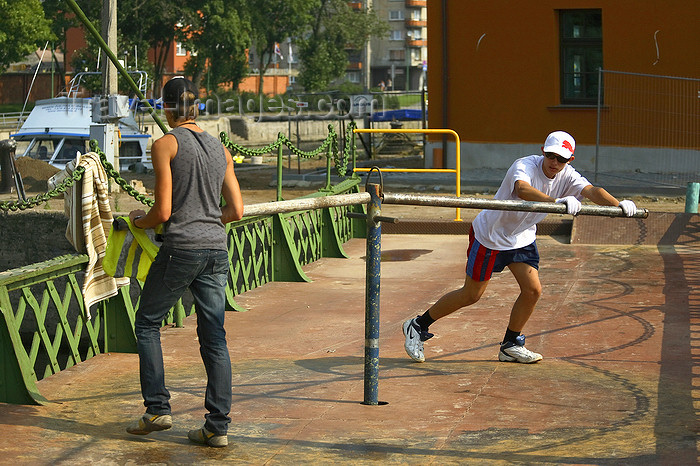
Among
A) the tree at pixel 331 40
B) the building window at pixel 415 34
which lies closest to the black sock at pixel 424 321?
the tree at pixel 331 40

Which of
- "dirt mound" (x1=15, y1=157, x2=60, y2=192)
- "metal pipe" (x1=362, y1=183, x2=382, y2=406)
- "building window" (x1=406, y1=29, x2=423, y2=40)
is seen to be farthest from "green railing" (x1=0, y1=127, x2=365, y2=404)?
"building window" (x1=406, y1=29, x2=423, y2=40)

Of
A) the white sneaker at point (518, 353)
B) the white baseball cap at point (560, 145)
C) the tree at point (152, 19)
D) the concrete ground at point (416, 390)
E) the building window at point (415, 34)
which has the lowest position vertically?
the concrete ground at point (416, 390)

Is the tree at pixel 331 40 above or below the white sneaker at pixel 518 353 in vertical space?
above

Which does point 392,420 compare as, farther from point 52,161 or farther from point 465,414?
point 52,161

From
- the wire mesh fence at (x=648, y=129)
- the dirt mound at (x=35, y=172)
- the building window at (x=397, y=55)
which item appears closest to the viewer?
the wire mesh fence at (x=648, y=129)

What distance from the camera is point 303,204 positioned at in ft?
20.0

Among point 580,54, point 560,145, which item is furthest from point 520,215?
point 580,54

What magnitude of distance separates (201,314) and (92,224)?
1853mm

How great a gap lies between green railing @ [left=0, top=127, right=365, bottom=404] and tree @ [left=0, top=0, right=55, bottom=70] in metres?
33.5

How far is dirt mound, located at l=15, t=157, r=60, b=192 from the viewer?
20.8m

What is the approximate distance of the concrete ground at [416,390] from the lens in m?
5.26

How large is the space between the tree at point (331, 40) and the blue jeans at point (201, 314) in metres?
65.1

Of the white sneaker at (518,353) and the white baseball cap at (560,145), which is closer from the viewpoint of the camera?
the white baseball cap at (560,145)

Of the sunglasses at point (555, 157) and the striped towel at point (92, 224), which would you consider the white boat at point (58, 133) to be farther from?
the sunglasses at point (555, 157)
